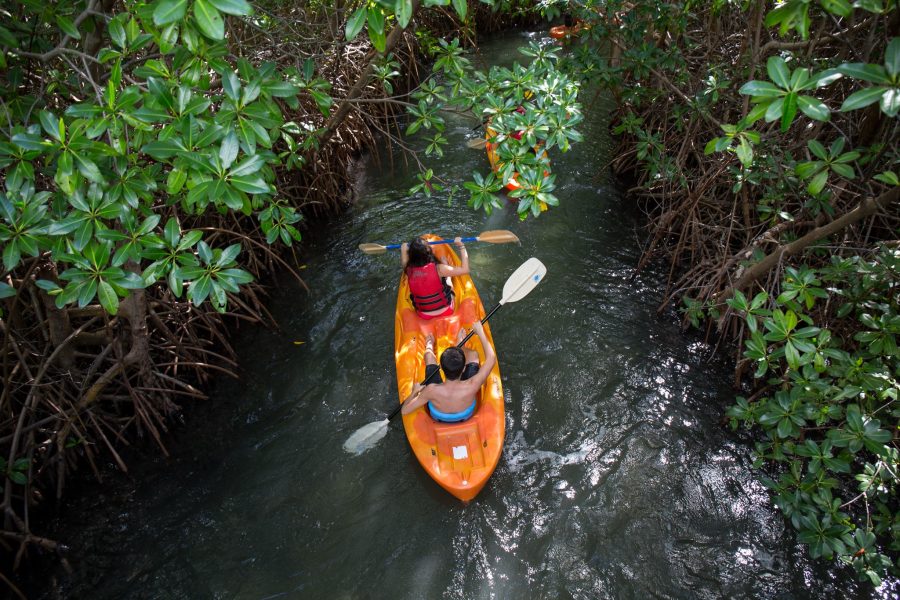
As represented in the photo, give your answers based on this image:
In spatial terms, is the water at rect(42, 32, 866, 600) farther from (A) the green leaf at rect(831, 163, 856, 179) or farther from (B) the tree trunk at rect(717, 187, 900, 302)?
(A) the green leaf at rect(831, 163, 856, 179)

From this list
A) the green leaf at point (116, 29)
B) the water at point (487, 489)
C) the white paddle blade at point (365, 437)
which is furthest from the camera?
the white paddle blade at point (365, 437)

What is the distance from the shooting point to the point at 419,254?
466cm

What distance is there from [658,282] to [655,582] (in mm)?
3020

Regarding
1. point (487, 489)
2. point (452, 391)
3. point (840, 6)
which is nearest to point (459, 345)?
point (452, 391)

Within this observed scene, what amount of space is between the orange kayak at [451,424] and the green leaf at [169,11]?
2.89m

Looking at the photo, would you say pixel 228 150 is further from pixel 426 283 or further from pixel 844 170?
pixel 426 283

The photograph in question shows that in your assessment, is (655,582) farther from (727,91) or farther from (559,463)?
(727,91)

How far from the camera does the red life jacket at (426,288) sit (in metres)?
4.62

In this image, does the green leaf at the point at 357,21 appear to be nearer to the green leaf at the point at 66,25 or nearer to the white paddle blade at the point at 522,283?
the green leaf at the point at 66,25

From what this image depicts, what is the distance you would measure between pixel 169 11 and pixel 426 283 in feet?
10.4

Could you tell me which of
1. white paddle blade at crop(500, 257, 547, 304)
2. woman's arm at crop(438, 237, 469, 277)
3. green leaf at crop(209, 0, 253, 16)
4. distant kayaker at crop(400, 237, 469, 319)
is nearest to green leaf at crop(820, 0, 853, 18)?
green leaf at crop(209, 0, 253, 16)

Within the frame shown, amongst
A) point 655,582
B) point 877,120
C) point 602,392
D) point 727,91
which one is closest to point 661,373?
point 602,392

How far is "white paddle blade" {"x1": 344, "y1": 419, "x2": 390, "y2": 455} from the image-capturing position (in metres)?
4.04

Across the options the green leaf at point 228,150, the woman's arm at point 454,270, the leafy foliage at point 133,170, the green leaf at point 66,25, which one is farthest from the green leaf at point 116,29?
the woman's arm at point 454,270
